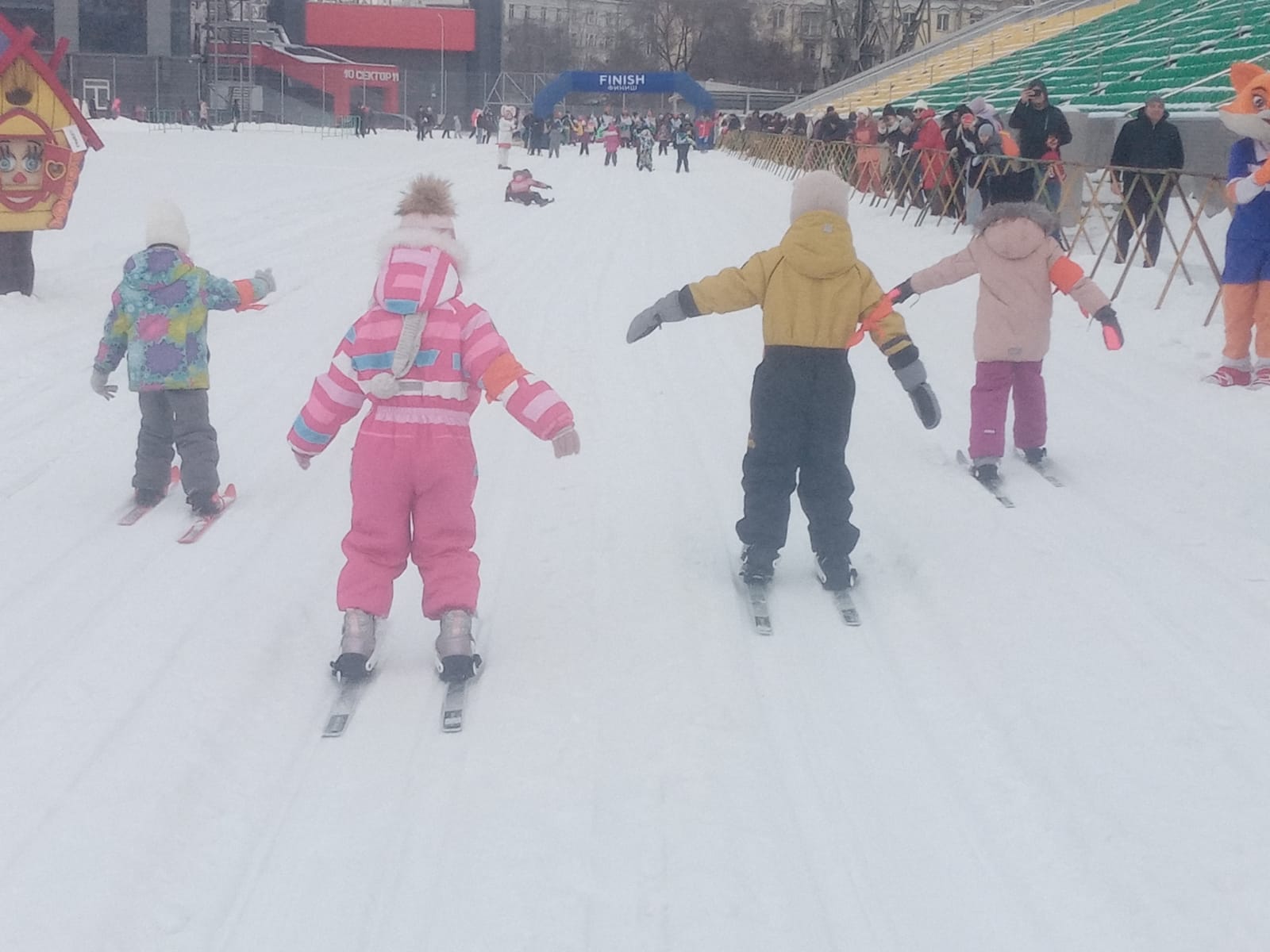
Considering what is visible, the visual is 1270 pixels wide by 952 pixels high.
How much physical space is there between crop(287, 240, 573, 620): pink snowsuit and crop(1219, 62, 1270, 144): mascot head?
208 inches

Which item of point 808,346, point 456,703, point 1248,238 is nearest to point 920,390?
point 808,346

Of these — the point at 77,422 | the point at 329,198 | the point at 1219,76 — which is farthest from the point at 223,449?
the point at 329,198

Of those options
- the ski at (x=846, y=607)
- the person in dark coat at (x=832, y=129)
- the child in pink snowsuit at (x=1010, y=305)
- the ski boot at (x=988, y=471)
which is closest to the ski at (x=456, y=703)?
the ski at (x=846, y=607)

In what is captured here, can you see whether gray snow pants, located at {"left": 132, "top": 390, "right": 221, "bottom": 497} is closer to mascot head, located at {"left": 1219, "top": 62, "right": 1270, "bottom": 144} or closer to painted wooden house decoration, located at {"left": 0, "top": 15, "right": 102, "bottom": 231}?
painted wooden house decoration, located at {"left": 0, "top": 15, "right": 102, "bottom": 231}

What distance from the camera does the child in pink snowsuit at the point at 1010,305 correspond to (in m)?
5.91

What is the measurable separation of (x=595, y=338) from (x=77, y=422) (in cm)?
365

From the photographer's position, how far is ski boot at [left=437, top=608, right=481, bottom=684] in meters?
3.99

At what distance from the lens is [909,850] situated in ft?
10.4

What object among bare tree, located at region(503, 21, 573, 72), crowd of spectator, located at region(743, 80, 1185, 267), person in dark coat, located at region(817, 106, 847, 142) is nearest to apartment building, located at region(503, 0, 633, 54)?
bare tree, located at region(503, 21, 573, 72)

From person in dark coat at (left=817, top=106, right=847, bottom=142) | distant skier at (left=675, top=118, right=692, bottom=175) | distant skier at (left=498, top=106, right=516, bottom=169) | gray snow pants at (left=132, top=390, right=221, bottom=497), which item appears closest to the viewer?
gray snow pants at (left=132, top=390, right=221, bottom=497)

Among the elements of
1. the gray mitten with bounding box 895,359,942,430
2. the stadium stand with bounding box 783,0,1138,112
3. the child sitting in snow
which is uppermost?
the stadium stand with bounding box 783,0,1138,112

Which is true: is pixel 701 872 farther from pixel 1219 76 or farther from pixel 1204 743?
pixel 1219 76

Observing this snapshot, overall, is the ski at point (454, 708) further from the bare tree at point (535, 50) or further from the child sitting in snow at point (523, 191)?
the bare tree at point (535, 50)

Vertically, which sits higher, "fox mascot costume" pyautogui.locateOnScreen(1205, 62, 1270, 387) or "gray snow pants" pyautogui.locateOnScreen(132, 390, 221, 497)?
"fox mascot costume" pyautogui.locateOnScreen(1205, 62, 1270, 387)
